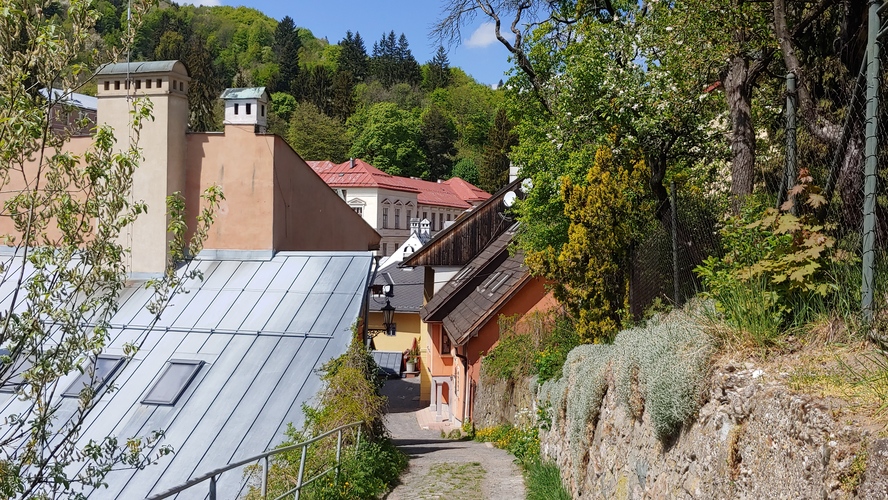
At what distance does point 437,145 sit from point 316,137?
14.7 m

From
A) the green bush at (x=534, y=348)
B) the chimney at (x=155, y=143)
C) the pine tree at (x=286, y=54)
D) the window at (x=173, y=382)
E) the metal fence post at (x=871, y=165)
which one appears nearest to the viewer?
the metal fence post at (x=871, y=165)

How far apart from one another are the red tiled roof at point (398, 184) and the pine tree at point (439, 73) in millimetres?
44110

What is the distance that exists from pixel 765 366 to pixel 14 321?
13.5ft

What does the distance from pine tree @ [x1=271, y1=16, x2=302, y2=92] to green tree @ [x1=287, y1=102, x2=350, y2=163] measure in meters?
21.9

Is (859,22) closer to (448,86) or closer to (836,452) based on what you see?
(836,452)

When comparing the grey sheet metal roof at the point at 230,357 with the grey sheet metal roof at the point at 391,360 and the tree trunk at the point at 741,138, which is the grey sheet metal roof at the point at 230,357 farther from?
the grey sheet metal roof at the point at 391,360

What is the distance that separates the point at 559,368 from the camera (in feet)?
42.1

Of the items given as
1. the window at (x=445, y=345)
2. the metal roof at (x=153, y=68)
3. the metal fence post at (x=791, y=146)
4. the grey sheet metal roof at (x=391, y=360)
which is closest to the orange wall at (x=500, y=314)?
the window at (x=445, y=345)

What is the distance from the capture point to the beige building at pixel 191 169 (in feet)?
49.8

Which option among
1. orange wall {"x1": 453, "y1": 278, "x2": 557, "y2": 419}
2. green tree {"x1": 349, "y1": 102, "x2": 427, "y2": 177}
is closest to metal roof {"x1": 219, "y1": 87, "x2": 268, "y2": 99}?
orange wall {"x1": 453, "y1": 278, "x2": 557, "y2": 419}

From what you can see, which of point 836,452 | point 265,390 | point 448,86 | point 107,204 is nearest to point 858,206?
point 836,452

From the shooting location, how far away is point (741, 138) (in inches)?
320

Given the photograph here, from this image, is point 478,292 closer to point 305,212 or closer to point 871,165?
point 305,212

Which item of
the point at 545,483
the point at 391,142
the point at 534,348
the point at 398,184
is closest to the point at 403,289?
the point at 534,348
